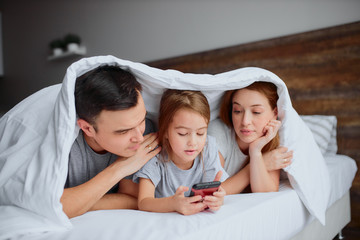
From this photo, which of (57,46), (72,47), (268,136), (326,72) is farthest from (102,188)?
(57,46)

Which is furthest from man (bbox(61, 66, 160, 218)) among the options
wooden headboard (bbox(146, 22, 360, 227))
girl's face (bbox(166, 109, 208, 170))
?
wooden headboard (bbox(146, 22, 360, 227))

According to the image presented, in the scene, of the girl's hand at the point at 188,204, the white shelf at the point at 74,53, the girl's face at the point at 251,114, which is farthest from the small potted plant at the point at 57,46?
the girl's hand at the point at 188,204

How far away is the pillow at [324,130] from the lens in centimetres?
164

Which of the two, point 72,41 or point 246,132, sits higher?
point 72,41

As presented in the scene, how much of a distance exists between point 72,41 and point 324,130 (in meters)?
2.75

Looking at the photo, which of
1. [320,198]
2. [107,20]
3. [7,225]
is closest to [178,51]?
[107,20]

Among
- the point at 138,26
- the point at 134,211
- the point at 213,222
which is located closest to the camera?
the point at 213,222

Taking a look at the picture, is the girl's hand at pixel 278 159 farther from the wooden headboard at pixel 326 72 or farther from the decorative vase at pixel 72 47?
the decorative vase at pixel 72 47

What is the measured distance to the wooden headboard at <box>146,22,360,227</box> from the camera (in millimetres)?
1714

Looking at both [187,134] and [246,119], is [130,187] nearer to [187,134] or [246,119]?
[187,134]

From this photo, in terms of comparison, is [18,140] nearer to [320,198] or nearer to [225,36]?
[320,198]

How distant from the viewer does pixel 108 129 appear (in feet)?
3.02

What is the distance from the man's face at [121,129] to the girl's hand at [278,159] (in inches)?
20.5

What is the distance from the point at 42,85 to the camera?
3932 millimetres
